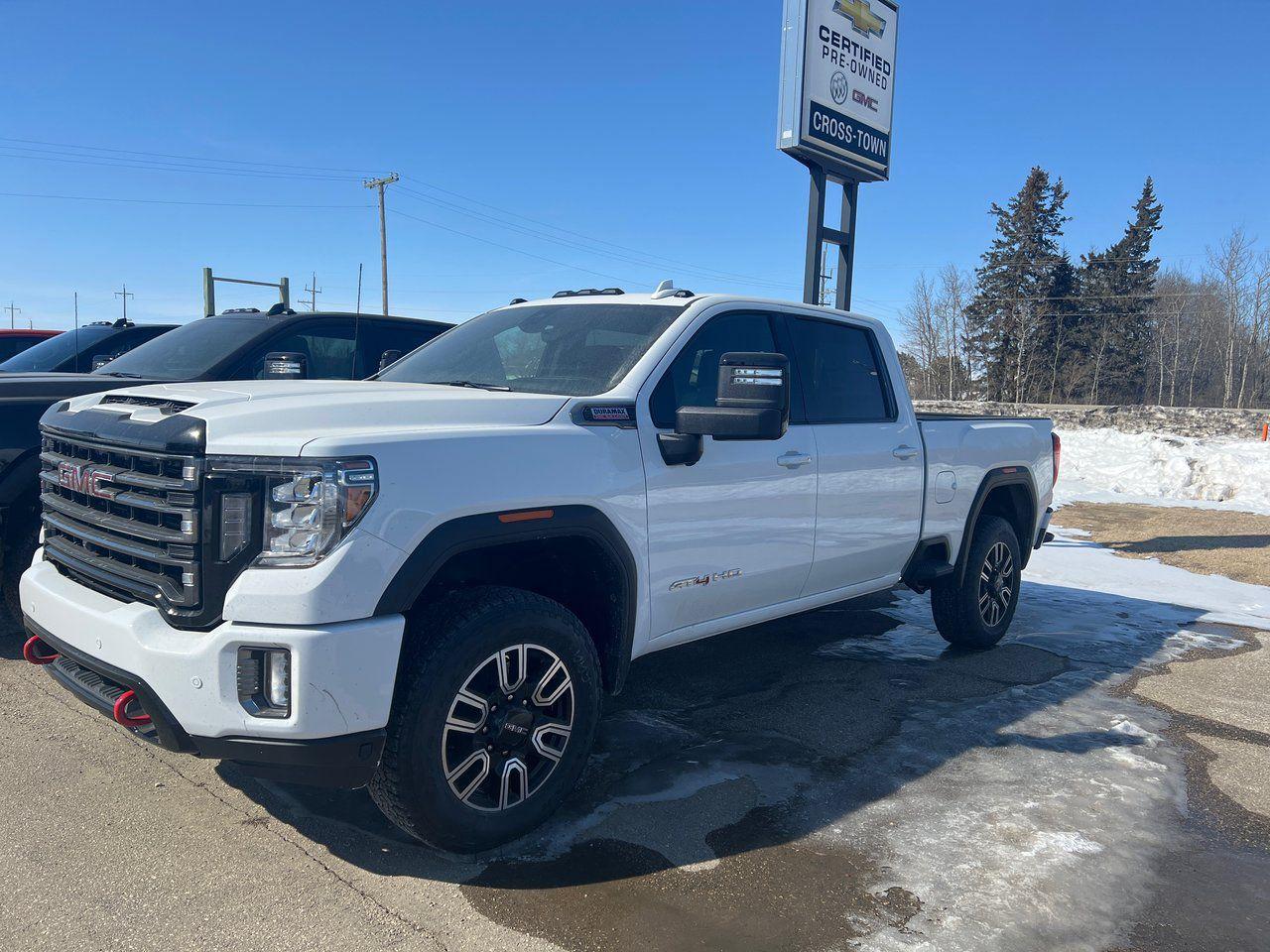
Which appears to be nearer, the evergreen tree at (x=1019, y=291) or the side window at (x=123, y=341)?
the side window at (x=123, y=341)

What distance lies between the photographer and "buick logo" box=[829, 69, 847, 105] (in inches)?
427

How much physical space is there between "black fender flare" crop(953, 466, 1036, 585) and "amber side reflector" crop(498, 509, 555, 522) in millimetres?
3407

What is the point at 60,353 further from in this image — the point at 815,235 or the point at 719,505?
the point at 815,235

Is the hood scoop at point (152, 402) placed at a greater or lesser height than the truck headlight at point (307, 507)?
greater

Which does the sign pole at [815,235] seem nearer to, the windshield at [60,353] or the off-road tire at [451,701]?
the windshield at [60,353]

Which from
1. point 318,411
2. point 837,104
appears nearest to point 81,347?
point 318,411

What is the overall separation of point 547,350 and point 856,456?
1686mm

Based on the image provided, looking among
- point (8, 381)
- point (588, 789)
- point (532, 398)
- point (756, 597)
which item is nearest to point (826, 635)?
point (756, 597)

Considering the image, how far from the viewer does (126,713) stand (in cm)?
284

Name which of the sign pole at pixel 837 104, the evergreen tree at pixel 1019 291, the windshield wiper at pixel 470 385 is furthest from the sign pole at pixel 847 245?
the evergreen tree at pixel 1019 291

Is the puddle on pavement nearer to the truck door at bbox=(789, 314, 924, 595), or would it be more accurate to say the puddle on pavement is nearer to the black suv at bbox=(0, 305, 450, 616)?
the truck door at bbox=(789, 314, 924, 595)

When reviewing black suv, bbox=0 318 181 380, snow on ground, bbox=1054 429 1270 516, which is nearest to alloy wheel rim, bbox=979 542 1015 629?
black suv, bbox=0 318 181 380

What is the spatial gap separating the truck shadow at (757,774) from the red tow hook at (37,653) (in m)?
0.81

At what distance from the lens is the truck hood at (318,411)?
9.16 ft
